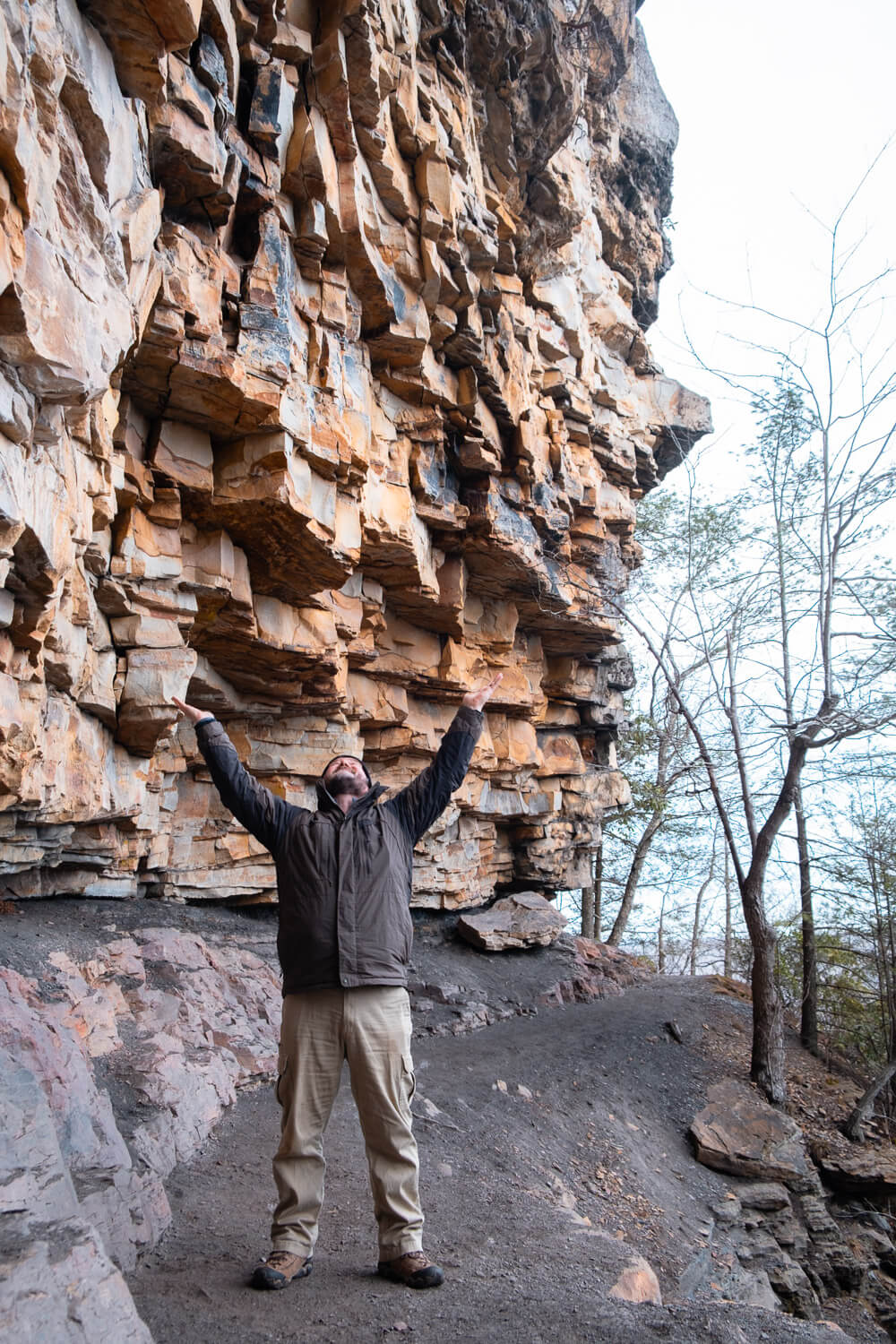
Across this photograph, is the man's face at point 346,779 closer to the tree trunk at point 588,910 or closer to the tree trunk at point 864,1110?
the tree trunk at point 864,1110

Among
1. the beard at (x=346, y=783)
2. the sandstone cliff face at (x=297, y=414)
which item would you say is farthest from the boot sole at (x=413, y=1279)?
the sandstone cliff face at (x=297, y=414)

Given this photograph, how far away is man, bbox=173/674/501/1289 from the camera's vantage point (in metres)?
3.10

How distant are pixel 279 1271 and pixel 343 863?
1.45 m

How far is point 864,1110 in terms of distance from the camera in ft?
30.6

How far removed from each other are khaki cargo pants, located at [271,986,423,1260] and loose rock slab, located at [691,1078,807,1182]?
229 inches

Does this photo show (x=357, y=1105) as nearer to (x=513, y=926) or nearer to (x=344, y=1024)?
(x=344, y=1024)

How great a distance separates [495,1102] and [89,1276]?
17.9 feet

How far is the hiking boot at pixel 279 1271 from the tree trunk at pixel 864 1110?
8.29m

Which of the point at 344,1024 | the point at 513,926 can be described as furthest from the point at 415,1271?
the point at 513,926

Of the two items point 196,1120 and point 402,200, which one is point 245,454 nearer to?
point 402,200

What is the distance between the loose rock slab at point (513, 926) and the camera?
1220 centimetres

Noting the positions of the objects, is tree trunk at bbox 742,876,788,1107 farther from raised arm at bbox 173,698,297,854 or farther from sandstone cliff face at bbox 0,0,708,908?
raised arm at bbox 173,698,297,854

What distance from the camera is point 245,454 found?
697 cm

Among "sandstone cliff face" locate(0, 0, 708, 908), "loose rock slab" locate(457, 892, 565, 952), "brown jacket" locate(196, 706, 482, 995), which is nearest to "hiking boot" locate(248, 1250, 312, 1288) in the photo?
"brown jacket" locate(196, 706, 482, 995)
